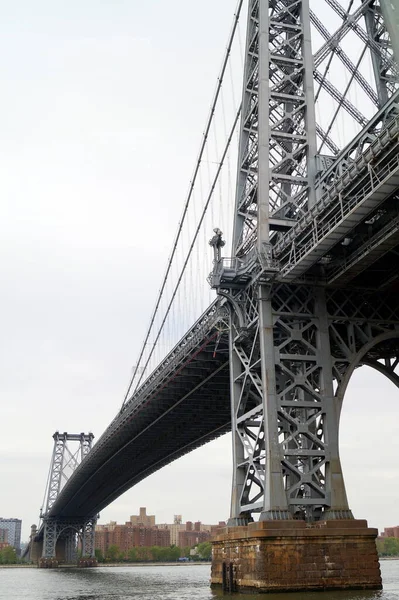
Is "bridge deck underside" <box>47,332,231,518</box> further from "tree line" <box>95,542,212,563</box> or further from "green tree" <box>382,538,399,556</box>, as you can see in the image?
"green tree" <box>382,538,399,556</box>

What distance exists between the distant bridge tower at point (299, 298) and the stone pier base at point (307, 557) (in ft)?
0.13

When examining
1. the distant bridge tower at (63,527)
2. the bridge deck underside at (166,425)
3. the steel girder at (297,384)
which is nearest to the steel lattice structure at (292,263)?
the steel girder at (297,384)

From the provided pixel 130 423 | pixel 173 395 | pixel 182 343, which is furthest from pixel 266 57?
pixel 130 423

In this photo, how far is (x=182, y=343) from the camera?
144 ft

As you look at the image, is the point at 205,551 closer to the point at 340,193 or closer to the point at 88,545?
the point at 88,545

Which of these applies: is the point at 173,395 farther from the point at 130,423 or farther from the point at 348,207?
the point at 348,207

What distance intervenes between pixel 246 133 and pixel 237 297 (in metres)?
7.64

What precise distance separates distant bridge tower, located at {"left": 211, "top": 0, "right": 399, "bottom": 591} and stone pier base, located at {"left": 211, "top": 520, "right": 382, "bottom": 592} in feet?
0.13

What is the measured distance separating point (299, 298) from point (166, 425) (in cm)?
3376

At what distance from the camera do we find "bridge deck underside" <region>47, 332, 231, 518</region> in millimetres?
44438

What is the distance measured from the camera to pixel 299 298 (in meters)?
27.9

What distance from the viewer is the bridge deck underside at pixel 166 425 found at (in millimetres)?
44438

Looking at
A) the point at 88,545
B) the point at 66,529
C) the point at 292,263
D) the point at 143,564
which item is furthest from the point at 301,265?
the point at 143,564

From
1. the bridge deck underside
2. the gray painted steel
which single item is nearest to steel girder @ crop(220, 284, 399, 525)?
the gray painted steel
